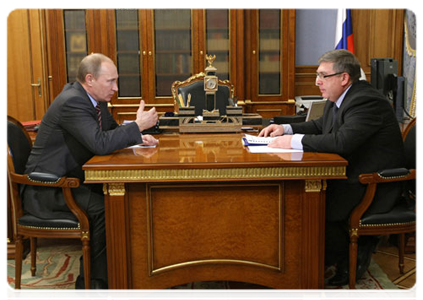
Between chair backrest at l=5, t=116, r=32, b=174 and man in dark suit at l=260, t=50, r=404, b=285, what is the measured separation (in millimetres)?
1396

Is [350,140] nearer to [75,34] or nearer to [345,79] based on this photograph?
[345,79]

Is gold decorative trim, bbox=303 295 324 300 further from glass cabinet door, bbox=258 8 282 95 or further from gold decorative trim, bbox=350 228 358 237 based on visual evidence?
glass cabinet door, bbox=258 8 282 95

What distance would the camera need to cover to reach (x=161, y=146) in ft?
9.00

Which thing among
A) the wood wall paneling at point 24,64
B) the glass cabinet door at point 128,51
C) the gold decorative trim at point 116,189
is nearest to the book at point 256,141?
the gold decorative trim at point 116,189

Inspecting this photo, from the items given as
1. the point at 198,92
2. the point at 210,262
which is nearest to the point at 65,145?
the point at 210,262

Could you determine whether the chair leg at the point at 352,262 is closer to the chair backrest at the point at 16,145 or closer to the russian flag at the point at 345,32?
the chair backrest at the point at 16,145

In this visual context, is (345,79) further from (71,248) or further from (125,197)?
(71,248)

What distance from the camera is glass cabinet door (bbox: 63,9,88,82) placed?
5.75 metres

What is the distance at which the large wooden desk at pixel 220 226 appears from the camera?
7.72ft

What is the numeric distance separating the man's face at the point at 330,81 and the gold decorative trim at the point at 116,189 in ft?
3.92

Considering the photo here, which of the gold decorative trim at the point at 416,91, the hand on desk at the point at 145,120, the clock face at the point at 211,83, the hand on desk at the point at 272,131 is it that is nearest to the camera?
the hand on desk at the point at 145,120

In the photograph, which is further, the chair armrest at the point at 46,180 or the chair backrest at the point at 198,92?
the chair backrest at the point at 198,92

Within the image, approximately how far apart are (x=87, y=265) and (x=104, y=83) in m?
0.97
